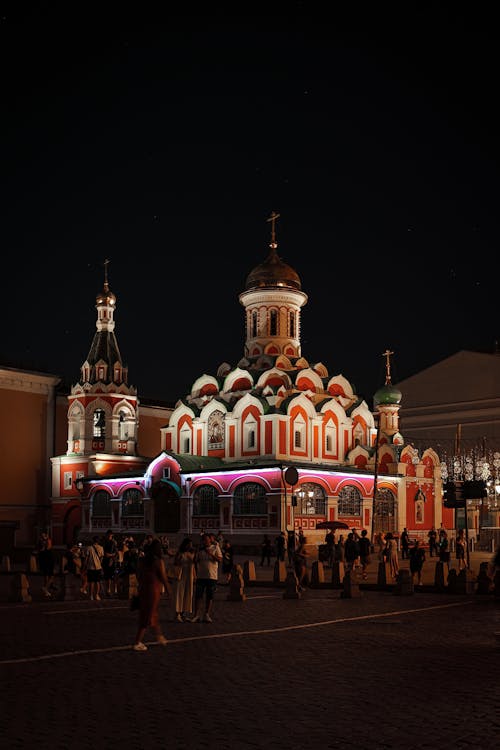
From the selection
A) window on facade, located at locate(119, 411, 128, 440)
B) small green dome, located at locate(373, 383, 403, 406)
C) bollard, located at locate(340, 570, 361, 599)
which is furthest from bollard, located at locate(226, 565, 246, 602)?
small green dome, located at locate(373, 383, 403, 406)

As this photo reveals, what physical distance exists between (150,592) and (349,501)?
36.7m

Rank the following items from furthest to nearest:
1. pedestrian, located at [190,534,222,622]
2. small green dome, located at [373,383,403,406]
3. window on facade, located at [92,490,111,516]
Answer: small green dome, located at [373,383,403,406] → window on facade, located at [92,490,111,516] → pedestrian, located at [190,534,222,622]

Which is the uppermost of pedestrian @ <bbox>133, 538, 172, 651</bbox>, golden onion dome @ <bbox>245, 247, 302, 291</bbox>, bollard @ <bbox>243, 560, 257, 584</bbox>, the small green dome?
golden onion dome @ <bbox>245, 247, 302, 291</bbox>

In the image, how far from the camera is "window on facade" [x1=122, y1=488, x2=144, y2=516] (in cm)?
5243

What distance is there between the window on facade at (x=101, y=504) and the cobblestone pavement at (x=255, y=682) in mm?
36132

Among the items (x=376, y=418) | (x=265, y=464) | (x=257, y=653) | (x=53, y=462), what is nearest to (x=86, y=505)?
(x=53, y=462)

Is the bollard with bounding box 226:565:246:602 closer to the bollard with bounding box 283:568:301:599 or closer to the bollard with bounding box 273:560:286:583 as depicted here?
the bollard with bounding box 283:568:301:599

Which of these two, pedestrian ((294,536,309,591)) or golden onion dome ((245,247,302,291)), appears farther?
golden onion dome ((245,247,302,291))

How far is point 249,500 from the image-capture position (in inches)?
1833

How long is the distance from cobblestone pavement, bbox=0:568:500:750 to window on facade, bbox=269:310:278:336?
3878 centimetres

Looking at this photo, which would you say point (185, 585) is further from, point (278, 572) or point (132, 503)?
point (132, 503)

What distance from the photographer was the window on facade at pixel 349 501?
48844 mm

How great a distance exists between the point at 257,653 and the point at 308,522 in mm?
33720

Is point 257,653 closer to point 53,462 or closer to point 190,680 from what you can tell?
point 190,680
